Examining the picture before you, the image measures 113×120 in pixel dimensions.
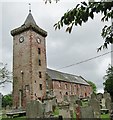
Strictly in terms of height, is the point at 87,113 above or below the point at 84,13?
below

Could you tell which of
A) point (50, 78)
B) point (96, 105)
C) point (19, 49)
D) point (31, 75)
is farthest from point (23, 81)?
point (96, 105)

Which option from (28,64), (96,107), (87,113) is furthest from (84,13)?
(28,64)

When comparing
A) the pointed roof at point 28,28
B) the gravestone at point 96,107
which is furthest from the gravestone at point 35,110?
the pointed roof at point 28,28

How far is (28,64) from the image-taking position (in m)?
38.2

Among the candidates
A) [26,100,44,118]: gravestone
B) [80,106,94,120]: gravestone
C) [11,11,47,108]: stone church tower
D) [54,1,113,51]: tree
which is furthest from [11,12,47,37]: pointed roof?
[54,1,113,51]: tree

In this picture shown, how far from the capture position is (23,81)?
3822 centimetres

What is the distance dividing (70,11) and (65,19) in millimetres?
114

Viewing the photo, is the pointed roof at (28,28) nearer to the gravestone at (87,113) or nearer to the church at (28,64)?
the church at (28,64)

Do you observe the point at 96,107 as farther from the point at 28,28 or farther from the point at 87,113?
the point at 28,28

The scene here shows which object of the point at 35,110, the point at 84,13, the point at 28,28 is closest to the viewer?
the point at 84,13

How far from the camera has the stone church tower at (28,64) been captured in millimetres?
37562

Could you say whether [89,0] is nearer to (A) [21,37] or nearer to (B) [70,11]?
(B) [70,11]

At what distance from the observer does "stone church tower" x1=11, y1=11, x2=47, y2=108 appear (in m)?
37.6

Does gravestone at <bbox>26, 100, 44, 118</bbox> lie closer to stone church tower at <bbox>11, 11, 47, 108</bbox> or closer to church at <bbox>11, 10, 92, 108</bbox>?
church at <bbox>11, 10, 92, 108</bbox>
